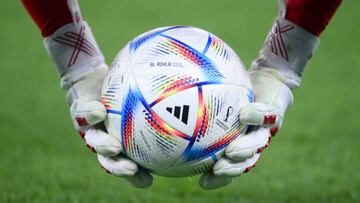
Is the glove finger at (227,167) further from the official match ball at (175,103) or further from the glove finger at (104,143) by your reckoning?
the glove finger at (104,143)

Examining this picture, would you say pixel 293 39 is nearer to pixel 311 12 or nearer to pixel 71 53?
pixel 311 12

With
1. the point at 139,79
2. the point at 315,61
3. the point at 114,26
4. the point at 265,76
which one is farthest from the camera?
the point at 114,26

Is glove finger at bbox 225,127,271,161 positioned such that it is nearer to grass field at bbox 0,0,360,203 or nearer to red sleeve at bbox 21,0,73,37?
red sleeve at bbox 21,0,73,37

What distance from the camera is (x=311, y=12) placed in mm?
3607

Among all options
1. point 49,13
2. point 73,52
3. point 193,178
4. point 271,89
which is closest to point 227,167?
point 271,89

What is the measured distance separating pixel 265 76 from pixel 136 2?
1034 centimetres

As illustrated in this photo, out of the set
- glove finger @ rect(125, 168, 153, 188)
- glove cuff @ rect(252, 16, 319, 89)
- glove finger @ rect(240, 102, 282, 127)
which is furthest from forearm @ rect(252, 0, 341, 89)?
glove finger @ rect(125, 168, 153, 188)

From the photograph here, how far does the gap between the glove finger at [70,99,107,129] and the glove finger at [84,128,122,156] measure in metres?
0.06

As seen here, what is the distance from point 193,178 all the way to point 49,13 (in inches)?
87.7

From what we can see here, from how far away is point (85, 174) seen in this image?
223 inches

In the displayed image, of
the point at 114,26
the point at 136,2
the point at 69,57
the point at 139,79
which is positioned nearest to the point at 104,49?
the point at 114,26

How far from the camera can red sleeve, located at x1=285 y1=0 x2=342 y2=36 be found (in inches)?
141

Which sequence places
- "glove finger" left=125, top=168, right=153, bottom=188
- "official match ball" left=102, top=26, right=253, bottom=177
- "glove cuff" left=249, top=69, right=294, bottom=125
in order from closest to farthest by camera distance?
"official match ball" left=102, top=26, right=253, bottom=177 → "glove finger" left=125, top=168, right=153, bottom=188 → "glove cuff" left=249, top=69, right=294, bottom=125

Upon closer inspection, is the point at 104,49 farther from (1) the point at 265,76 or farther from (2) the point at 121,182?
(1) the point at 265,76
